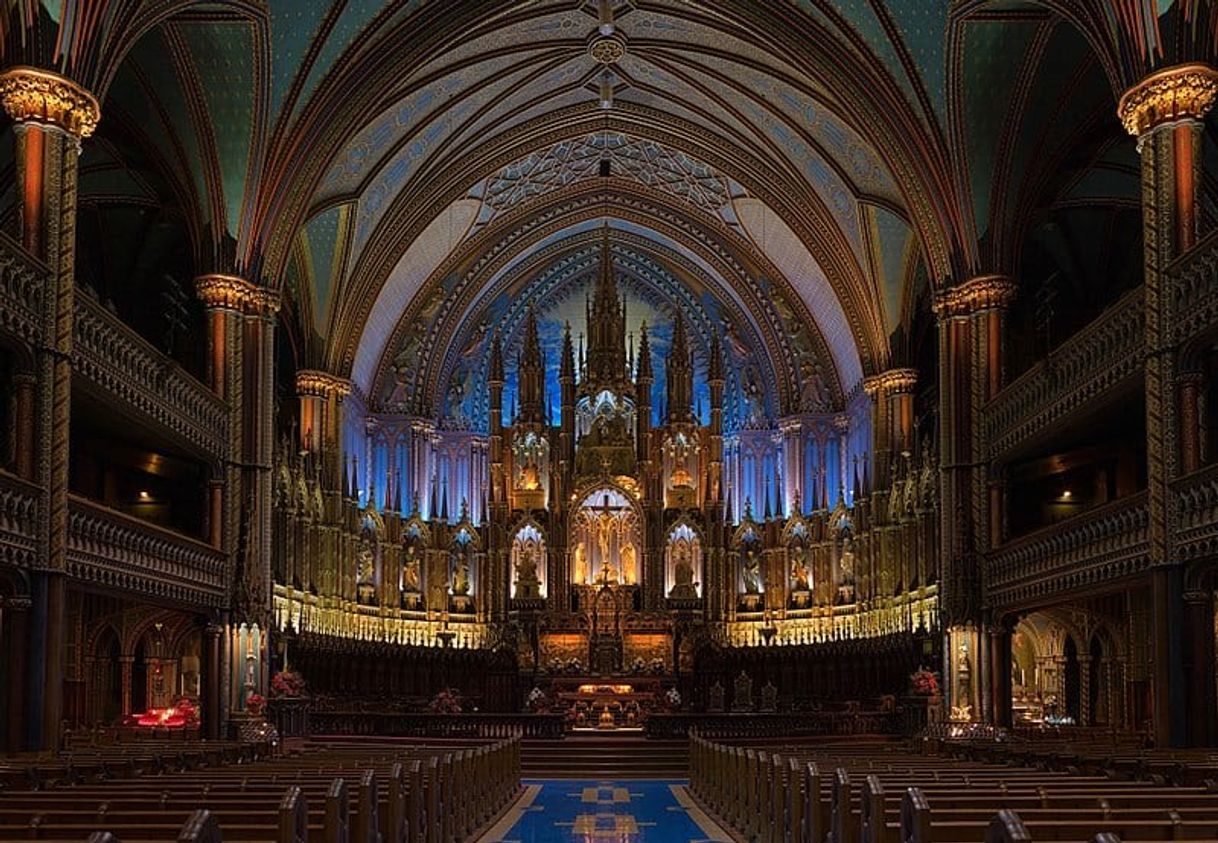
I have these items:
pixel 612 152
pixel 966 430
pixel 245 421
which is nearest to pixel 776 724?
pixel 966 430

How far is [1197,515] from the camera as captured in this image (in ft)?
59.9

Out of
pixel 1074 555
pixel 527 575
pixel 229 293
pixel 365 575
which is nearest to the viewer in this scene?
pixel 1074 555

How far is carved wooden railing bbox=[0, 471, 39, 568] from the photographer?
1741cm

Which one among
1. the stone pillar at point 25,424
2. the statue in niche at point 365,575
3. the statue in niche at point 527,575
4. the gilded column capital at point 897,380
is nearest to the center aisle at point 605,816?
the stone pillar at point 25,424

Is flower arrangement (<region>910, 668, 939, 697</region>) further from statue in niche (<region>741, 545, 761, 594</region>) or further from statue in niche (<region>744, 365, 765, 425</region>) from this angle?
statue in niche (<region>744, 365, 765, 425</region>)

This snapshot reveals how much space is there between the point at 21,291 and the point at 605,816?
9825mm

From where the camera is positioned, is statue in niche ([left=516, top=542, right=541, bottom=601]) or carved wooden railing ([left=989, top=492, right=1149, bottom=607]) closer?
carved wooden railing ([left=989, top=492, right=1149, bottom=607])

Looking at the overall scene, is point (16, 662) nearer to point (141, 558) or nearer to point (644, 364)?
point (141, 558)

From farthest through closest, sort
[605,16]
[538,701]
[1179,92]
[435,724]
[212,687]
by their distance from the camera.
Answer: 1. [538,701]
2. [605,16]
3. [435,724]
4. [212,687]
5. [1179,92]

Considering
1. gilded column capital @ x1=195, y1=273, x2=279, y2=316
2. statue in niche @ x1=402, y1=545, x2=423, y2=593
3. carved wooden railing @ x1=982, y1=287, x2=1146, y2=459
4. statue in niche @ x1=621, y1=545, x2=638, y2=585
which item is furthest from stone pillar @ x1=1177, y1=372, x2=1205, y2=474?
statue in niche @ x1=402, y1=545, x2=423, y2=593

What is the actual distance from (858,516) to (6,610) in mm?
22579

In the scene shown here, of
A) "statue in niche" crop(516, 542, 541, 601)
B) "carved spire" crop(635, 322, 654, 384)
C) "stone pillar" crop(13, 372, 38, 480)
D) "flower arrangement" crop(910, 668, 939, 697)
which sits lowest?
"flower arrangement" crop(910, 668, 939, 697)

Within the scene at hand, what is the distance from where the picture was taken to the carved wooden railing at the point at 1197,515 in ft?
58.1

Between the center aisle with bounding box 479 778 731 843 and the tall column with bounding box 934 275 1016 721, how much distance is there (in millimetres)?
6686
